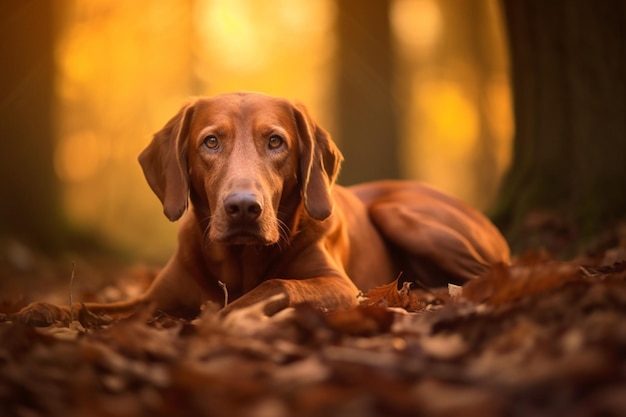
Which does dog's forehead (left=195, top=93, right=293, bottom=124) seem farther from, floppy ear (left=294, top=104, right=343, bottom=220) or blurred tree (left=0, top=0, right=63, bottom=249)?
blurred tree (left=0, top=0, right=63, bottom=249)

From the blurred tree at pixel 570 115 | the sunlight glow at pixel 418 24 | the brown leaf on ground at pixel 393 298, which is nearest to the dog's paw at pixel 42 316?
the brown leaf on ground at pixel 393 298

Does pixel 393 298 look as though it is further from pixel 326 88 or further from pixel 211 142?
pixel 326 88

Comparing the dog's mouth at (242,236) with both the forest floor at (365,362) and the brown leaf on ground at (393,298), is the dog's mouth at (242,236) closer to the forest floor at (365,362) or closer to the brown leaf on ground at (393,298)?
the brown leaf on ground at (393,298)

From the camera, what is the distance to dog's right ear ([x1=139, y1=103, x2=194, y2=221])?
4.34m

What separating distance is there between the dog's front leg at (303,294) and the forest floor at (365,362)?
1.86 feet

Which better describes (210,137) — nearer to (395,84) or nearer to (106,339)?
(106,339)

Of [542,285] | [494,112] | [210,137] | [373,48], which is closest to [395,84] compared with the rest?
[373,48]

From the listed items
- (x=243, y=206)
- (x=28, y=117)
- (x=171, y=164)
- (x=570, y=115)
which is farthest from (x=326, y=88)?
(x=243, y=206)

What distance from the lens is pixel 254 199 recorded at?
12.5 ft

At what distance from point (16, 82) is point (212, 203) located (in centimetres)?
1102

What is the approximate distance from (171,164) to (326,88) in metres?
17.4

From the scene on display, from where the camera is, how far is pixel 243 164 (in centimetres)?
406

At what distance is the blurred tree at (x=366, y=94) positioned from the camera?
15555 millimetres

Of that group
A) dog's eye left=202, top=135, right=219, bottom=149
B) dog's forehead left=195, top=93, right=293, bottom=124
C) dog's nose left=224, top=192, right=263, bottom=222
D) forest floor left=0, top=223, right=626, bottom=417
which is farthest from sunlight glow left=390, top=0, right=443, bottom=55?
forest floor left=0, top=223, right=626, bottom=417
